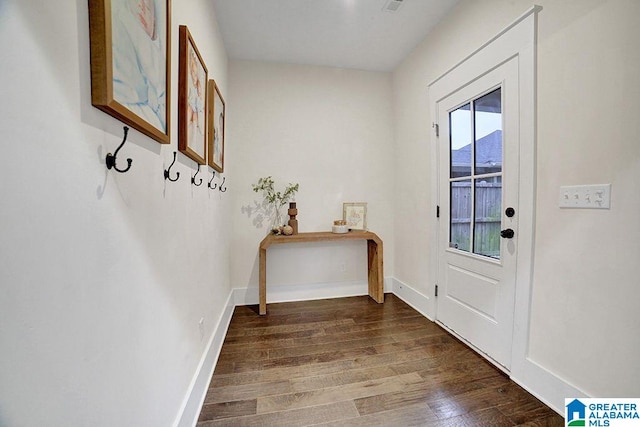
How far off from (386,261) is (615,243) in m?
2.11

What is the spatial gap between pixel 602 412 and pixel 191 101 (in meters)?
2.44

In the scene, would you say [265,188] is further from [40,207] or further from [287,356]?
[40,207]

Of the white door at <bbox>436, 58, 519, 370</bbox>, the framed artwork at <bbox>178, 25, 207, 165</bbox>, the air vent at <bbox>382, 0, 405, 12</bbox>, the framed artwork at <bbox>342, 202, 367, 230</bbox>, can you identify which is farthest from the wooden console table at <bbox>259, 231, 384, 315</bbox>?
the air vent at <bbox>382, 0, 405, 12</bbox>

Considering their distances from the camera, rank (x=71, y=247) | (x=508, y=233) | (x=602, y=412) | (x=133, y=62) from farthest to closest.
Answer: (x=508, y=233) < (x=602, y=412) < (x=133, y=62) < (x=71, y=247)

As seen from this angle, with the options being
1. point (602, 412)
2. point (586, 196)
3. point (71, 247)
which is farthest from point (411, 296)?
point (71, 247)

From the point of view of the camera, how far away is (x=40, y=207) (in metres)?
0.47

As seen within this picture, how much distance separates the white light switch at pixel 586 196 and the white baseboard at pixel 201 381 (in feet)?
6.83

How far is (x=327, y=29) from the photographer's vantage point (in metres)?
2.35

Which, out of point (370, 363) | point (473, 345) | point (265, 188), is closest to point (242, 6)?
point (265, 188)

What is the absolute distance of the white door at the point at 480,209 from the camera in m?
1.68

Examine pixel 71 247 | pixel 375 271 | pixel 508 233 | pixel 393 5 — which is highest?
pixel 393 5

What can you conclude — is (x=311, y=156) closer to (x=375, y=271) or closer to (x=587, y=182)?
(x=375, y=271)

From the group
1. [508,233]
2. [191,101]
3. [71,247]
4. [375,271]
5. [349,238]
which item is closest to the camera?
[71,247]

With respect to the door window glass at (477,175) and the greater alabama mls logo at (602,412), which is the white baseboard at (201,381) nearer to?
the greater alabama mls logo at (602,412)
